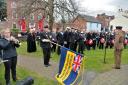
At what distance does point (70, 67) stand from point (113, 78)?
3042 millimetres

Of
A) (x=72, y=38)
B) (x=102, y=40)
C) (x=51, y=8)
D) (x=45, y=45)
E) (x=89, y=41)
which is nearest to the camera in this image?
(x=45, y=45)

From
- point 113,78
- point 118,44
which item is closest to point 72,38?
point 118,44

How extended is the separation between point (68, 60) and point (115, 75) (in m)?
3.78

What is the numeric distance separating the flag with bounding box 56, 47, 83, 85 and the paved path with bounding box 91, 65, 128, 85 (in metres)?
1.50

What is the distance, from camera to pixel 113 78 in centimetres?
1402

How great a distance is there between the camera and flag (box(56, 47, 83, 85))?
452 inches

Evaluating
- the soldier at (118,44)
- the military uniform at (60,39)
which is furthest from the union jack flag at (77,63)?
the military uniform at (60,39)

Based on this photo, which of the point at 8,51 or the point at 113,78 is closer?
the point at 8,51

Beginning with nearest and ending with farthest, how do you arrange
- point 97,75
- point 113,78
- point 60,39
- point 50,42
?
point 113,78 → point 97,75 → point 50,42 → point 60,39

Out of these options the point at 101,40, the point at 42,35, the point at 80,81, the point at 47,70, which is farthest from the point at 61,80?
the point at 101,40

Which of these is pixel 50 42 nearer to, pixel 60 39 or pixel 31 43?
pixel 60 39

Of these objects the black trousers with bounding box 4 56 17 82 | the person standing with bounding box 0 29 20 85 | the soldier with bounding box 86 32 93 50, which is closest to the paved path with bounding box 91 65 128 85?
the black trousers with bounding box 4 56 17 82

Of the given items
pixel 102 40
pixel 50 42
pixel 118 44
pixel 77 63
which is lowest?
pixel 102 40

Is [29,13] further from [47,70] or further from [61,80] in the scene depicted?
[61,80]
